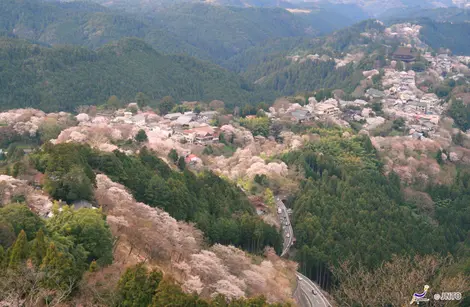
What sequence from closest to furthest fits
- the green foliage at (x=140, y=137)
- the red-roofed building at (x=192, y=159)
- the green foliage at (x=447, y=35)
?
the red-roofed building at (x=192, y=159), the green foliage at (x=140, y=137), the green foliage at (x=447, y=35)

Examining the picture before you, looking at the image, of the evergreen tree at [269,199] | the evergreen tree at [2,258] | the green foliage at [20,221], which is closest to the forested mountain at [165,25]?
the evergreen tree at [269,199]

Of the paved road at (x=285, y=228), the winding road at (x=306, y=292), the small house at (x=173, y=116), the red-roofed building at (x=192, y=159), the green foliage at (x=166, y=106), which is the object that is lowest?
the green foliage at (x=166, y=106)

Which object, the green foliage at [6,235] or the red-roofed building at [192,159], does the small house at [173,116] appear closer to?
the red-roofed building at [192,159]

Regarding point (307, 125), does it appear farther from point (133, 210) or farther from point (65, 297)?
point (65, 297)

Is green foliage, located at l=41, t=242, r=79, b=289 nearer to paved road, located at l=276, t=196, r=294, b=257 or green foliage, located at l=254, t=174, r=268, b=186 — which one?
paved road, located at l=276, t=196, r=294, b=257

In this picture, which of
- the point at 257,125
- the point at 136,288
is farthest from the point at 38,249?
the point at 257,125

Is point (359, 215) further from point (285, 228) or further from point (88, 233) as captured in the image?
point (88, 233)

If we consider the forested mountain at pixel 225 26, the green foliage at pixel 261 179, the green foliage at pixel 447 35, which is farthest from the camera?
the forested mountain at pixel 225 26
